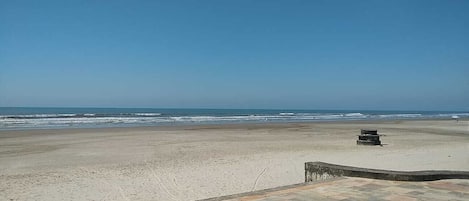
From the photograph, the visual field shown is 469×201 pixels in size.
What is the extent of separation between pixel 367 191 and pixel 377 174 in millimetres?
1020

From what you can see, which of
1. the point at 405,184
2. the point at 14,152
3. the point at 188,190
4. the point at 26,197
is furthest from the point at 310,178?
the point at 14,152

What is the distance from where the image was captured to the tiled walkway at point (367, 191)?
5.36 metres

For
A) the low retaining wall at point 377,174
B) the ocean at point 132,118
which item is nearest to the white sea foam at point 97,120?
the ocean at point 132,118

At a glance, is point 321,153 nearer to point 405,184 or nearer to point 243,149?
point 243,149

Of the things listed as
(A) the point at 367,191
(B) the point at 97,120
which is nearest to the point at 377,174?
(A) the point at 367,191

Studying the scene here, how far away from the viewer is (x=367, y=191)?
573cm

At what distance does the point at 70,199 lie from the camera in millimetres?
7742

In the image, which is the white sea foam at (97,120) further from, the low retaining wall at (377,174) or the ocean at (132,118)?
the low retaining wall at (377,174)

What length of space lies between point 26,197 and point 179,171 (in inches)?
151

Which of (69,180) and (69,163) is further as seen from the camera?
(69,163)

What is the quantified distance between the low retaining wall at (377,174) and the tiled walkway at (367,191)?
124mm

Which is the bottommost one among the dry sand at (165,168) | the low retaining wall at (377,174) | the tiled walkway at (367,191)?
the dry sand at (165,168)

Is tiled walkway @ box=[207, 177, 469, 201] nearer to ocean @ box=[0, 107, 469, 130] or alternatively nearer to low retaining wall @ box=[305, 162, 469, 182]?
low retaining wall @ box=[305, 162, 469, 182]

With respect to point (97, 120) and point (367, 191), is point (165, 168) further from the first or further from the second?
point (97, 120)
